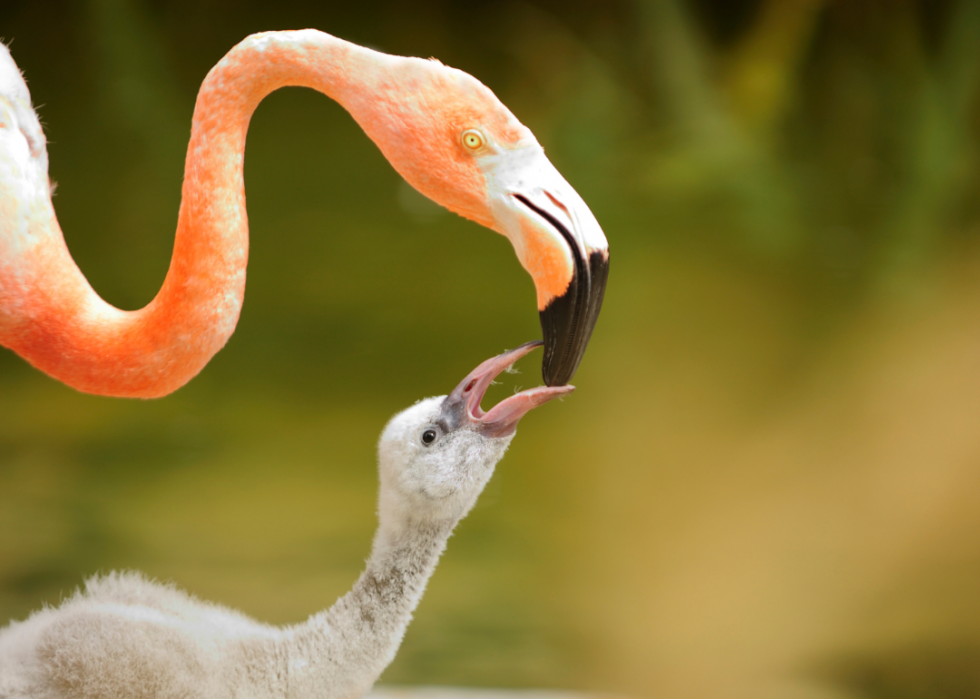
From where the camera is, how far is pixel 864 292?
8.23ft

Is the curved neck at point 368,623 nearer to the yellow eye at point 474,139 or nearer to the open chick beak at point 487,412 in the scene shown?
the open chick beak at point 487,412

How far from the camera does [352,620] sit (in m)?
1.14

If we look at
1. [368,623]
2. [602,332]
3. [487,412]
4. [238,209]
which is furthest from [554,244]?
[602,332]

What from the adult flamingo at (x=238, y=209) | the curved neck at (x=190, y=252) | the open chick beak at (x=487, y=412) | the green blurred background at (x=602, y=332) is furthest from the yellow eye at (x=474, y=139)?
the green blurred background at (x=602, y=332)

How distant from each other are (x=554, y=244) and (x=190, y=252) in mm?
486

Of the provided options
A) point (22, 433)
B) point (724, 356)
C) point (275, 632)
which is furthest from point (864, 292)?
point (22, 433)

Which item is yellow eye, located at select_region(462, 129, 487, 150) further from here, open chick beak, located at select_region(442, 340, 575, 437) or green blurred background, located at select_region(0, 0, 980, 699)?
green blurred background, located at select_region(0, 0, 980, 699)

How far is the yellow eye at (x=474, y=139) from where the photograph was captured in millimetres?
1031

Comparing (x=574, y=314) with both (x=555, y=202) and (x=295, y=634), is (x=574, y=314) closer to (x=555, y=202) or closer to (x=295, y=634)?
(x=555, y=202)

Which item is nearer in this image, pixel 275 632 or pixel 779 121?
pixel 275 632

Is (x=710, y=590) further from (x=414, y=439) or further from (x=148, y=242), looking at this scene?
(x=148, y=242)

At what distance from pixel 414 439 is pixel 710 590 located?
5.05 feet

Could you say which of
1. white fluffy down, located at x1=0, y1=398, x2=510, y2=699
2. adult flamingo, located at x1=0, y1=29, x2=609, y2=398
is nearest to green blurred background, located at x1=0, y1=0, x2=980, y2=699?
white fluffy down, located at x1=0, y1=398, x2=510, y2=699

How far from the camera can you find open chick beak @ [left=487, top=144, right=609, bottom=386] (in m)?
0.99
